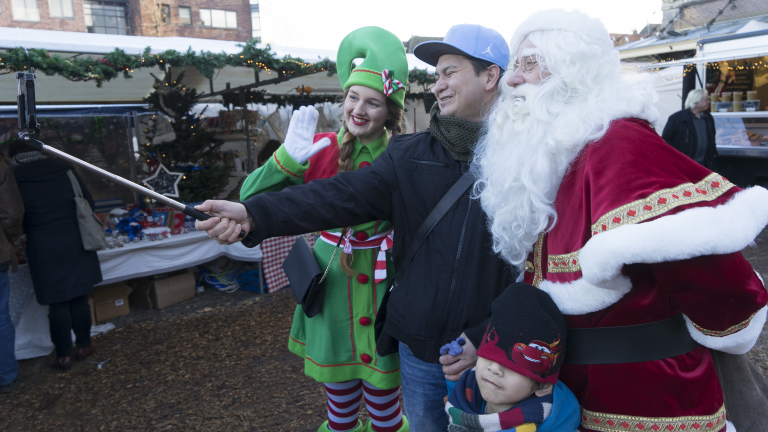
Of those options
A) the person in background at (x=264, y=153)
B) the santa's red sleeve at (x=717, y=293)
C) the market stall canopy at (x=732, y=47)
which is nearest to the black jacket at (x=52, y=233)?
the person in background at (x=264, y=153)

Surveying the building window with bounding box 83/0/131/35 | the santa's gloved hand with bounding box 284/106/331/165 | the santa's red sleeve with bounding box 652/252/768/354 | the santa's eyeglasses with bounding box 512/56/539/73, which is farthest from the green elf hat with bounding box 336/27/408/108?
the building window with bounding box 83/0/131/35

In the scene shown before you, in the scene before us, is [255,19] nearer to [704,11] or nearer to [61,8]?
[61,8]

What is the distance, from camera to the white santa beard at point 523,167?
1.25 m

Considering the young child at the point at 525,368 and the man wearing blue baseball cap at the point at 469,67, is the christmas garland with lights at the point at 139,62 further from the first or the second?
the young child at the point at 525,368

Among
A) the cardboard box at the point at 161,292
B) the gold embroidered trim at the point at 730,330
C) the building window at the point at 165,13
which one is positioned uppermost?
the building window at the point at 165,13

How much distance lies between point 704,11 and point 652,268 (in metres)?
21.5

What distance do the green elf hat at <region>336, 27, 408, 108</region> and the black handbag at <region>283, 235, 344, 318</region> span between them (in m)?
0.70

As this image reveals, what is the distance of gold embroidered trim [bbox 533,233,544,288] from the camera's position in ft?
Result: 4.40

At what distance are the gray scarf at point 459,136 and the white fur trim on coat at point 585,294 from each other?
0.59 meters

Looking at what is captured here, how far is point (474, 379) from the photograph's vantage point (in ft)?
4.55

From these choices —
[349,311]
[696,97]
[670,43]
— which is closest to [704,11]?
[670,43]

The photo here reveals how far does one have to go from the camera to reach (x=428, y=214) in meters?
1.67

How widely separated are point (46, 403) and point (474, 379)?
12.3 feet

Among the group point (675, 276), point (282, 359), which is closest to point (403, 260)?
point (675, 276)
